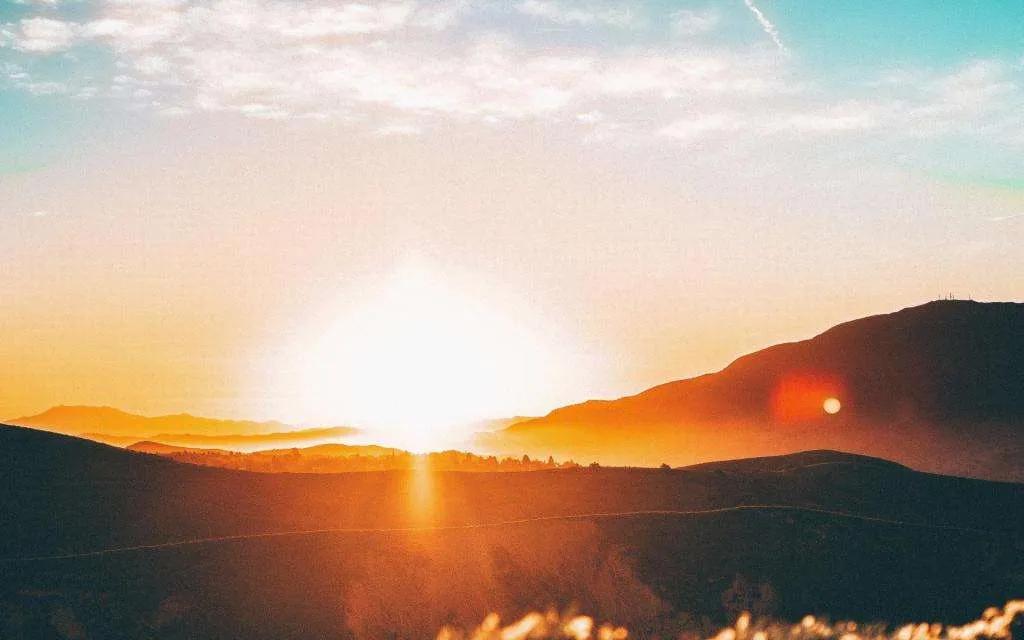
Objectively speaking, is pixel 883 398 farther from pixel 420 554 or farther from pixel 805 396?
pixel 420 554

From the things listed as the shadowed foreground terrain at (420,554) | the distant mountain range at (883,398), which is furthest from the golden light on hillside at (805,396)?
the shadowed foreground terrain at (420,554)

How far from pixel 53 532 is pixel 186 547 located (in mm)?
5056

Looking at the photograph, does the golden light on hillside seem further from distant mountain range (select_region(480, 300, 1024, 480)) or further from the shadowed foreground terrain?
the shadowed foreground terrain

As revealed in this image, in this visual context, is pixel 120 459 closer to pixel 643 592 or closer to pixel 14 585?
pixel 14 585

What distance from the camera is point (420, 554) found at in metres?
27.7

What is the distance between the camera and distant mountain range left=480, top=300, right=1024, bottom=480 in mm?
123750

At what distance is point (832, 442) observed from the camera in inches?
5487

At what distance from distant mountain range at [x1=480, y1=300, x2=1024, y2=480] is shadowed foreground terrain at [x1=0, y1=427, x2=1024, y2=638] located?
84003 mm

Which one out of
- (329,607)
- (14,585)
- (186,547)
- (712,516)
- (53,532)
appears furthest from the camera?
(712,516)

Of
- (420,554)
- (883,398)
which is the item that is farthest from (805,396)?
(420,554)

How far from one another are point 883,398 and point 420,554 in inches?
4977

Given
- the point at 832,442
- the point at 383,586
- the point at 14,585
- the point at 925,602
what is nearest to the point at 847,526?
the point at 925,602

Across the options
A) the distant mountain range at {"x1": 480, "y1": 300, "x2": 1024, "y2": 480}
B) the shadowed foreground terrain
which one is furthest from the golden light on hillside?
the shadowed foreground terrain

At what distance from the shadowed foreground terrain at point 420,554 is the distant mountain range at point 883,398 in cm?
8400
